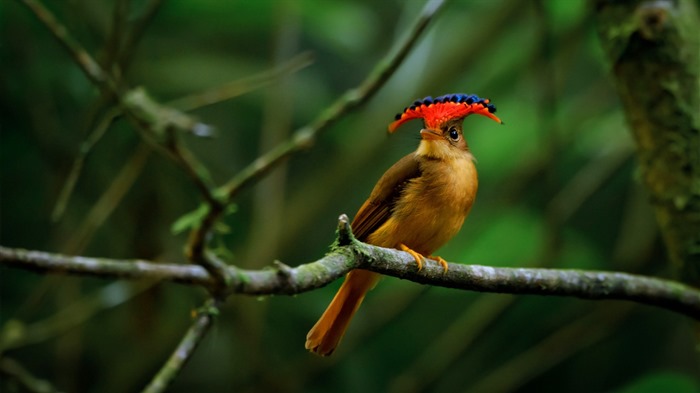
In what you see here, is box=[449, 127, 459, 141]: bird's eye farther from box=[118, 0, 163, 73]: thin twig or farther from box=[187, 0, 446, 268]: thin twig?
box=[118, 0, 163, 73]: thin twig

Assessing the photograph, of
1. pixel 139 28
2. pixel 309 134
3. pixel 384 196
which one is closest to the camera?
pixel 384 196

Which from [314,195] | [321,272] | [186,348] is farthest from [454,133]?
[314,195]

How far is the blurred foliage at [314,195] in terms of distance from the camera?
3820 mm

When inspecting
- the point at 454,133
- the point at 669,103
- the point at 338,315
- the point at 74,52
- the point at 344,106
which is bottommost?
the point at 338,315

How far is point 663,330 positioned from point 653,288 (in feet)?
9.31

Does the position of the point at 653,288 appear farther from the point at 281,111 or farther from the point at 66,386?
the point at 66,386

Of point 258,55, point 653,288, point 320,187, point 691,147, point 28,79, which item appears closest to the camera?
point 653,288

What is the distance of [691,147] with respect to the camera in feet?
9.26

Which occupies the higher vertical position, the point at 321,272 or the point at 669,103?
the point at 669,103

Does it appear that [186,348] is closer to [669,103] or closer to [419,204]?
[419,204]

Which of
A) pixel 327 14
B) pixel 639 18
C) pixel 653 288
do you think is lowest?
pixel 653 288

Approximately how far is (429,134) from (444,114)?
0.06m

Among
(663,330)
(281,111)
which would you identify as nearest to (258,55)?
(281,111)

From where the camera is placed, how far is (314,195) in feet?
12.2
